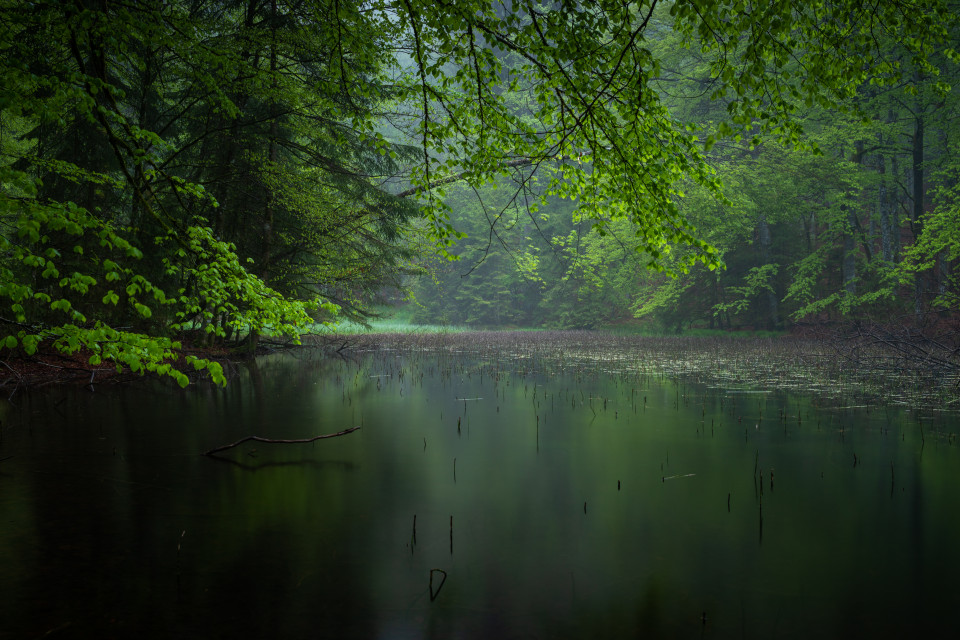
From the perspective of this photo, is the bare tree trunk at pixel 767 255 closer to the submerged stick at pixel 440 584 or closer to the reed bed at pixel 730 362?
the reed bed at pixel 730 362

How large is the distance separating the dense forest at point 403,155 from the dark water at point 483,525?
1534 millimetres

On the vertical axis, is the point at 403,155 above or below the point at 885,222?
above

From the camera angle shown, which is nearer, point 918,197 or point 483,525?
point 483,525

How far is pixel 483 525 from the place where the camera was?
211 inches

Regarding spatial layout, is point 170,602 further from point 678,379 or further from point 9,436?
point 678,379

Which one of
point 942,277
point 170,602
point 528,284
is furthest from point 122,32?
point 528,284

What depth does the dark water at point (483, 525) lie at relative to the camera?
377 centimetres

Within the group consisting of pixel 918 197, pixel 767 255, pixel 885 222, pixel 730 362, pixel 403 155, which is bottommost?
pixel 730 362

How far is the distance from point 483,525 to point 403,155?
34.5ft

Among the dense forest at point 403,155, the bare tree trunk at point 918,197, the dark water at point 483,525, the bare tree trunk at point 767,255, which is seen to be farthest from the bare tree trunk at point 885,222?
the dark water at point 483,525

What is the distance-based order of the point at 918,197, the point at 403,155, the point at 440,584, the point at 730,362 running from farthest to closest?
1. the point at 918,197
2. the point at 730,362
3. the point at 403,155
4. the point at 440,584

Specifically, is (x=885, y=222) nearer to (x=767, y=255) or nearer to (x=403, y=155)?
(x=767, y=255)

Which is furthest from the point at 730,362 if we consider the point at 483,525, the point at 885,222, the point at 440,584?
the point at 440,584

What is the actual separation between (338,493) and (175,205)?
33.7 ft
